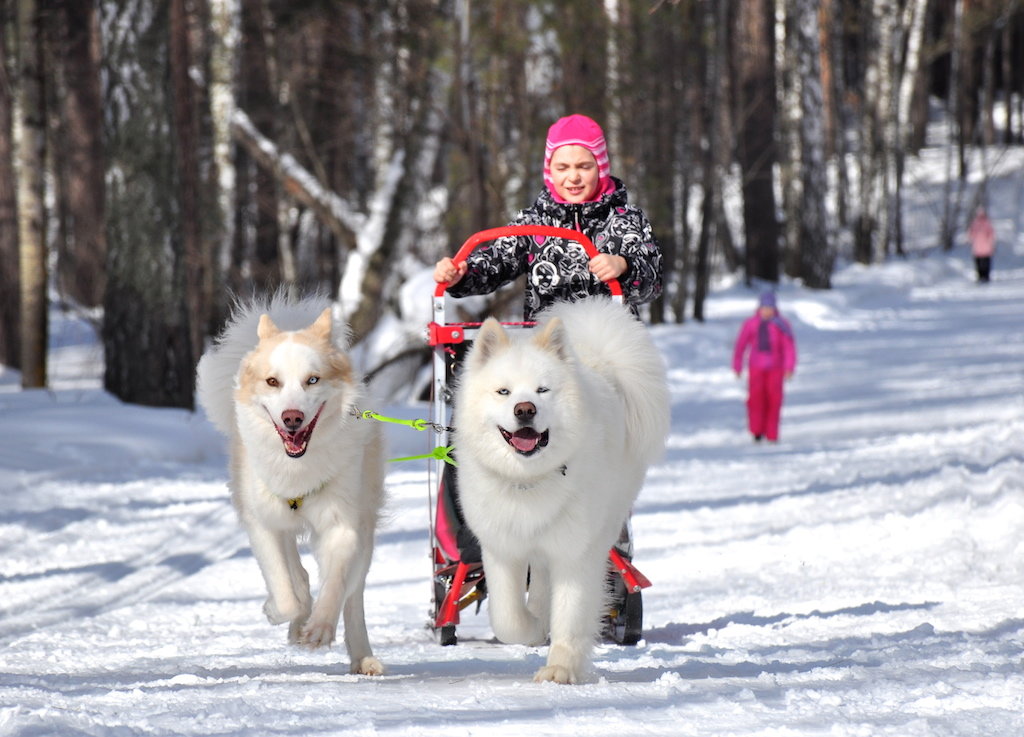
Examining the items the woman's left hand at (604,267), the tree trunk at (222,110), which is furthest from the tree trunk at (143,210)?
the woman's left hand at (604,267)

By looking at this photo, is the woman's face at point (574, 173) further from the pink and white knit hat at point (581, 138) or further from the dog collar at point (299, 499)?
the dog collar at point (299, 499)

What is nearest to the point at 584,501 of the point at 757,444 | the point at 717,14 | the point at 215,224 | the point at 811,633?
the point at 811,633

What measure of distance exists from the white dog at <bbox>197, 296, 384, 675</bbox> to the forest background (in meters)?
0.88

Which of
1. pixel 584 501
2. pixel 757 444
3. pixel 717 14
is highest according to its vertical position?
pixel 717 14

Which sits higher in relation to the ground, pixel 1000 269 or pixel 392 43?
pixel 392 43

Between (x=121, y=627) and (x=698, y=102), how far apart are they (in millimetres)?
19153

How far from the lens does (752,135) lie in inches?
1062

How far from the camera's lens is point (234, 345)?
4605mm

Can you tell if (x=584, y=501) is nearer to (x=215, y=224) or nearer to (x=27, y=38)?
(x=27, y=38)

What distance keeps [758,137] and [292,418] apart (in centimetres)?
2399

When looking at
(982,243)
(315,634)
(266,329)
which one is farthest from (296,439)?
(982,243)

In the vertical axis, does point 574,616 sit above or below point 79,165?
below

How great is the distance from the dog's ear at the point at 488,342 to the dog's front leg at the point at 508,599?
65 centimetres

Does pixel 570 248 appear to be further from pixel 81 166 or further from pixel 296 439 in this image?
pixel 81 166
